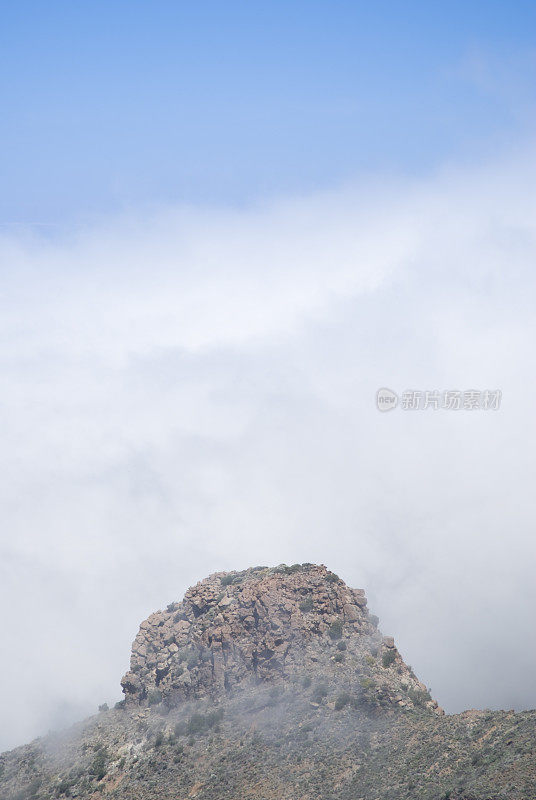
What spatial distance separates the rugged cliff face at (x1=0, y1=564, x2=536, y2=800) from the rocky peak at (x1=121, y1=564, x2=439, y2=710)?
0.52ft

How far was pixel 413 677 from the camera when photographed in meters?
67.6

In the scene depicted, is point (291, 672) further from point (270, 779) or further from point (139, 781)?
point (139, 781)

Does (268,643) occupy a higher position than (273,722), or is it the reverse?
(268,643)

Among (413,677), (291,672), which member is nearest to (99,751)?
(291,672)

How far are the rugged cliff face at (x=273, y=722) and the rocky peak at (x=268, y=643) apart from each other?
0.16m

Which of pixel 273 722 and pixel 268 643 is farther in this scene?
pixel 268 643

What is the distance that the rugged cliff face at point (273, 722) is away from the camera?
50.9 metres

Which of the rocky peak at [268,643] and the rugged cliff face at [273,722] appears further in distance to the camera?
the rocky peak at [268,643]

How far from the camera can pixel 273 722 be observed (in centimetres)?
6400

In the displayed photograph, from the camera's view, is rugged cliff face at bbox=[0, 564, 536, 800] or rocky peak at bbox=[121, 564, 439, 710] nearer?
rugged cliff face at bbox=[0, 564, 536, 800]

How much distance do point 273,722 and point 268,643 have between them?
907 centimetres

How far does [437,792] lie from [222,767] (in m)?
23.5

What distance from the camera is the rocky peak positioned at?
6838cm

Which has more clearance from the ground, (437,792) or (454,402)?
(454,402)
